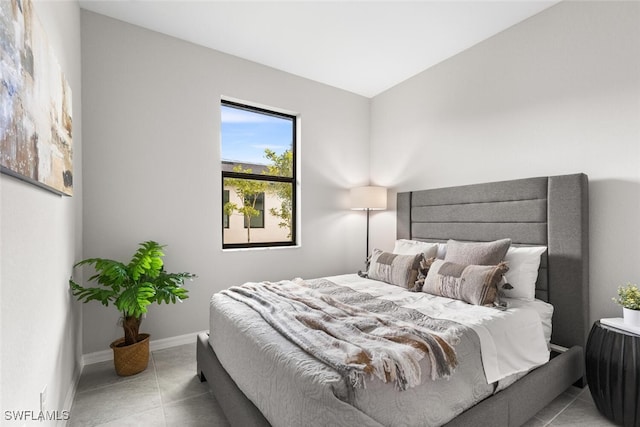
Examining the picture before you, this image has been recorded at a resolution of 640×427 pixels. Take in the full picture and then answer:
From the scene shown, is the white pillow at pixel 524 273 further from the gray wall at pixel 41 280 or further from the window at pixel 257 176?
the gray wall at pixel 41 280

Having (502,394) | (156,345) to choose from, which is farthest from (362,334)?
(156,345)

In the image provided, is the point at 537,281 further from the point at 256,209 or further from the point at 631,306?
the point at 256,209

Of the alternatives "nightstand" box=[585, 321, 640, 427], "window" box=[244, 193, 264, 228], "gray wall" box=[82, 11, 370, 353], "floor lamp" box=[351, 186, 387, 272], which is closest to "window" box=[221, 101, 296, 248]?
"window" box=[244, 193, 264, 228]

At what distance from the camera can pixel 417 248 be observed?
2.91 meters

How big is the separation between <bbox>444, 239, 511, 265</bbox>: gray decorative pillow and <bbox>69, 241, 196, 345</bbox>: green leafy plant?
7.22 ft

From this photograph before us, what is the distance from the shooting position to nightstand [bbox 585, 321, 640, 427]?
167 cm

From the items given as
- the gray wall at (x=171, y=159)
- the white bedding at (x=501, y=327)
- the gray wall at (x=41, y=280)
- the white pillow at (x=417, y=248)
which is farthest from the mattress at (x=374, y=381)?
the gray wall at (x=171, y=159)

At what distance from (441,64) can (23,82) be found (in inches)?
133

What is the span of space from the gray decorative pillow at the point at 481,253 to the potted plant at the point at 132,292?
2200 millimetres

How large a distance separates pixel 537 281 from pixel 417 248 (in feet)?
3.13

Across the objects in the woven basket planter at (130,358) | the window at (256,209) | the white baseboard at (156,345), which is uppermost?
the window at (256,209)

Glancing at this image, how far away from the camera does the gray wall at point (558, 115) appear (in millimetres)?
2061

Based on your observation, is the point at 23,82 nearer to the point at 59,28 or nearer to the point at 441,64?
the point at 59,28

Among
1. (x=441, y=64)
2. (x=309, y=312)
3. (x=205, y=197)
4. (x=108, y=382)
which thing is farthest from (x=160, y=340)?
(x=441, y=64)
